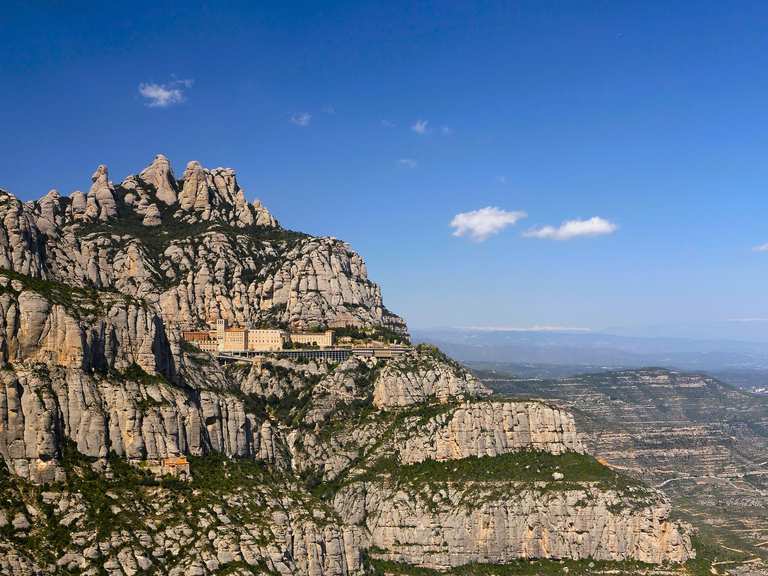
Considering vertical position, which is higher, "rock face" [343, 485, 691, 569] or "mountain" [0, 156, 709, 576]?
"mountain" [0, 156, 709, 576]

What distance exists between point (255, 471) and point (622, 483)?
72.9 metres

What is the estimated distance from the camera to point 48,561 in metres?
123

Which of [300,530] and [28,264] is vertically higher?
[28,264]

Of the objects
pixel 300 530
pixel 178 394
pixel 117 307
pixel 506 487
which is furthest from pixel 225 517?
pixel 506 487

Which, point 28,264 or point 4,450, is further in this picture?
point 28,264

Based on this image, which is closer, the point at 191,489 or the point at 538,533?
the point at 191,489

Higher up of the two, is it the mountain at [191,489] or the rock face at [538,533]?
the mountain at [191,489]

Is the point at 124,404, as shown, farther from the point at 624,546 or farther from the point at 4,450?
the point at 624,546

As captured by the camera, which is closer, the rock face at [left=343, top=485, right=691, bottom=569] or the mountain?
the mountain

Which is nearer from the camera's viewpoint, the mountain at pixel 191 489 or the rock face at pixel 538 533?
the mountain at pixel 191 489

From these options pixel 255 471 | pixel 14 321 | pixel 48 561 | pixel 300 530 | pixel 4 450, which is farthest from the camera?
pixel 255 471

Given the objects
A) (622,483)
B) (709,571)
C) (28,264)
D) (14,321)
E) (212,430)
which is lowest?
(709,571)

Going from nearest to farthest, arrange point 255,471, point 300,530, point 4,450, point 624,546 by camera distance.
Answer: point 4,450 < point 300,530 < point 255,471 < point 624,546

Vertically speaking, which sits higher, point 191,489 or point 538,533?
point 191,489
